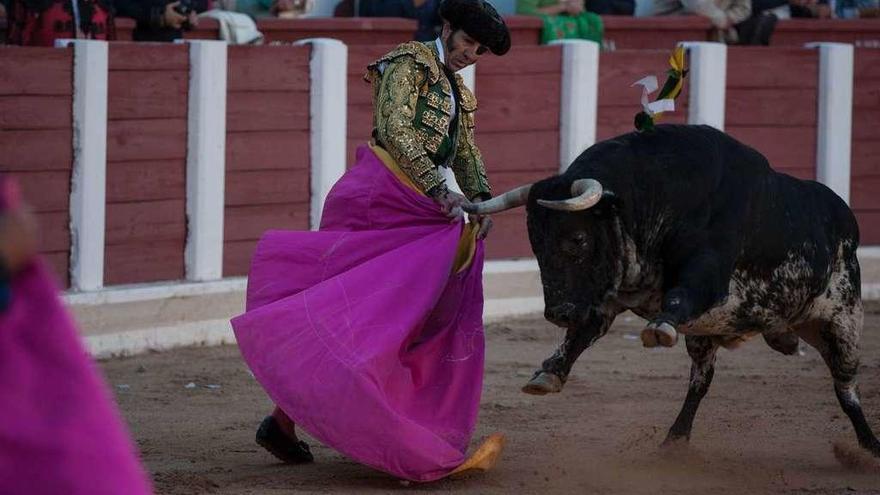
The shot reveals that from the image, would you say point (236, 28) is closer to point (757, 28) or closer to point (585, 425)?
point (585, 425)

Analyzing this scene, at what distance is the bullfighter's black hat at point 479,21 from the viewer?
13.6 ft

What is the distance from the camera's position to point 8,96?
618 centimetres

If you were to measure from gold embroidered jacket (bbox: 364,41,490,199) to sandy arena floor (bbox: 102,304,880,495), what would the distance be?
816mm

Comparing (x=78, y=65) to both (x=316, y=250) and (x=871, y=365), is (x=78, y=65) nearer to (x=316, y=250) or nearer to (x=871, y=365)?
(x=316, y=250)

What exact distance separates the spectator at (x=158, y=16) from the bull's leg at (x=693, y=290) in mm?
3368

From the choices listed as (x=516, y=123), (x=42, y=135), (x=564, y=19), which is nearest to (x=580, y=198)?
(x=42, y=135)

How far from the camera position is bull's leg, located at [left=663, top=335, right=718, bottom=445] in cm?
471

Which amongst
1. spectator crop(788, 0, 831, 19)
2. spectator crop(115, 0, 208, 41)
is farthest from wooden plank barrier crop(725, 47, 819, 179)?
spectator crop(115, 0, 208, 41)

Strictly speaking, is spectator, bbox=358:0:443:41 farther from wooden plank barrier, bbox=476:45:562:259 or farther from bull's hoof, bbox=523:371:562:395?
bull's hoof, bbox=523:371:562:395

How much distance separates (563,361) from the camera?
4121 mm

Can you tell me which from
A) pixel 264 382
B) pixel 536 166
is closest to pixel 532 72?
pixel 536 166

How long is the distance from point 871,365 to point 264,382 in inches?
126

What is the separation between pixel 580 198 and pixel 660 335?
371 millimetres

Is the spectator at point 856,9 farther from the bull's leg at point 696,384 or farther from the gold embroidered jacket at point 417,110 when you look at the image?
the gold embroidered jacket at point 417,110
